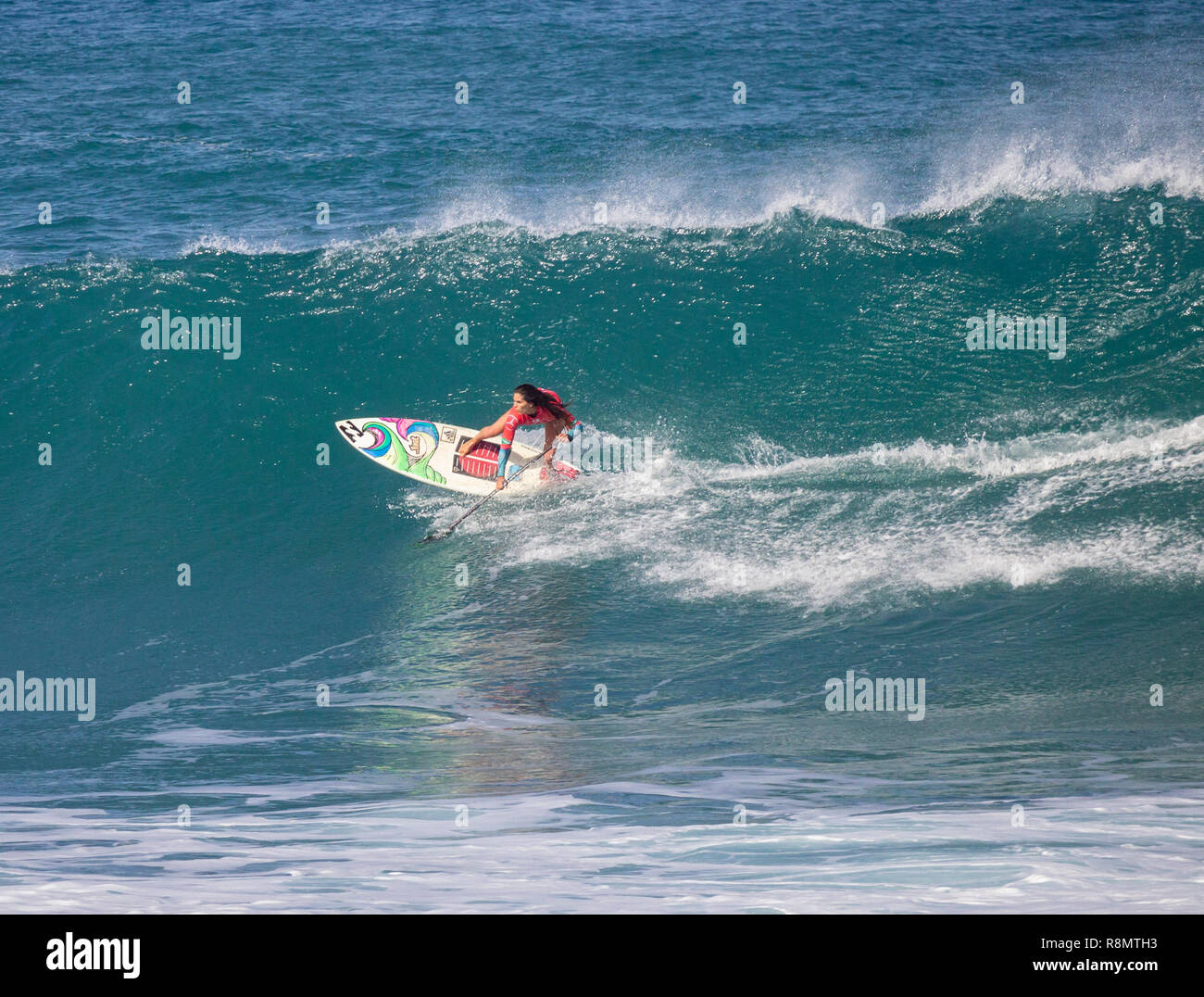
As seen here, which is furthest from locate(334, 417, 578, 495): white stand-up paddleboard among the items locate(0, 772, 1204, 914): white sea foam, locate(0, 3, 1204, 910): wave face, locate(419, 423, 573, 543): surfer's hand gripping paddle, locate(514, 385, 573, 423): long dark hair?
locate(0, 772, 1204, 914): white sea foam

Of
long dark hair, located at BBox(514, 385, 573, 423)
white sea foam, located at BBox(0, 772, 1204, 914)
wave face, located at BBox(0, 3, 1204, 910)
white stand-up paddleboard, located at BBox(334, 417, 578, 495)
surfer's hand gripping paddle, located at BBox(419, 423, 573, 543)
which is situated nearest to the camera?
white sea foam, located at BBox(0, 772, 1204, 914)

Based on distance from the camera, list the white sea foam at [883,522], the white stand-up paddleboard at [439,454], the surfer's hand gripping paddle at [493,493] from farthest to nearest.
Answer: the white stand-up paddleboard at [439,454] < the surfer's hand gripping paddle at [493,493] < the white sea foam at [883,522]

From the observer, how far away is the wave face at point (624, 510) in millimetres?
5848

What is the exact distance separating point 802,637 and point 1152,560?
273 cm

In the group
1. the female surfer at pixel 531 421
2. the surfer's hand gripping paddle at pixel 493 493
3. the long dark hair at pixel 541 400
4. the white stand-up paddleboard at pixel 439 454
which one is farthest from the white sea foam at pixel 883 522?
the long dark hair at pixel 541 400

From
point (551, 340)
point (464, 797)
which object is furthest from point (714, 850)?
point (551, 340)

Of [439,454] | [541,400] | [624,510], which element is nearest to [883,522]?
Answer: [624,510]

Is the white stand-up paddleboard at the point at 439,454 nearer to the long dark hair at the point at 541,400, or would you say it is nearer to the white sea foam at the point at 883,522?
the white sea foam at the point at 883,522

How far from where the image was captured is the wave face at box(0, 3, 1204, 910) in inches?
230

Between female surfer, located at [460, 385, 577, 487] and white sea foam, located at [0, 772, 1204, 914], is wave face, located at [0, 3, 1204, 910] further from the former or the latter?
female surfer, located at [460, 385, 577, 487]

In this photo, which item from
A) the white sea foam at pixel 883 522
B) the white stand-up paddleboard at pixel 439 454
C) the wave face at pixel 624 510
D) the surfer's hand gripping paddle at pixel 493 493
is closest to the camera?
the wave face at pixel 624 510

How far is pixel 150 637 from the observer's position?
9.49 m
